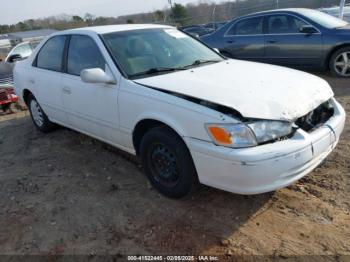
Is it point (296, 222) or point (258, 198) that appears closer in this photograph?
point (296, 222)

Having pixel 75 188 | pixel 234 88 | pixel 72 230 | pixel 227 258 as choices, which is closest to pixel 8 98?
pixel 75 188

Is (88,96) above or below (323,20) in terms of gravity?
below

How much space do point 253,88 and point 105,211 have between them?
176 centimetres

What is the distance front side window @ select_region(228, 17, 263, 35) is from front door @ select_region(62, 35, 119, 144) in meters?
5.17

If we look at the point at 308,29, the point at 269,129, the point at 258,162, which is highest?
the point at 308,29

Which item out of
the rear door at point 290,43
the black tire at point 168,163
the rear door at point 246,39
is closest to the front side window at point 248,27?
the rear door at point 246,39

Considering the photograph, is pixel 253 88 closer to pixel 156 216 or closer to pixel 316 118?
pixel 316 118

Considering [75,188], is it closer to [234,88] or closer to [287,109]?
[234,88]

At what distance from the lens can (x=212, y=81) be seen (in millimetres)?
3480

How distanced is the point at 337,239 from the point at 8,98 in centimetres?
745

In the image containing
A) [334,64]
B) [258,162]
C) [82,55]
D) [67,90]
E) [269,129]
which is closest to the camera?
[258,162]

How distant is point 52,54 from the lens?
5152mm

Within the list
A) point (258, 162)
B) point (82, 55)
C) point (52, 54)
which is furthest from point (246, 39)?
point (258, 162)

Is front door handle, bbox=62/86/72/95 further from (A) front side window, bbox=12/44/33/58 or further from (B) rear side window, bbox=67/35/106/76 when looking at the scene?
(A) front side window, bbox=12/44/33/58
